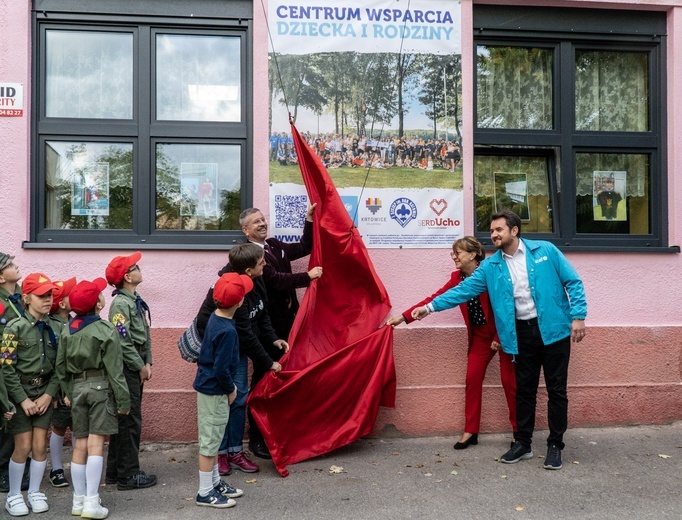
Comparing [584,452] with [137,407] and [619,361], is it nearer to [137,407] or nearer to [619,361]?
[619,361]

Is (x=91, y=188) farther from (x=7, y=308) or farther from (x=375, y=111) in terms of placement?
(x=375, y=111)

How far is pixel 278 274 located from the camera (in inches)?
206

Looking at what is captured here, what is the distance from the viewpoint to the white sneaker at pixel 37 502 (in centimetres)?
425

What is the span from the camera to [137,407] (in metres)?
4.72

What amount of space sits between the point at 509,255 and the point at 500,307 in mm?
419

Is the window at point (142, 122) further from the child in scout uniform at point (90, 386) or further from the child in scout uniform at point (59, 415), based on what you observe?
the child in scout uniform at point (90, 386)

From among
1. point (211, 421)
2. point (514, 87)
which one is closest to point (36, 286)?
point (211, 421)

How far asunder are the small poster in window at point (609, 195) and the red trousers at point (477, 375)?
1975 mm

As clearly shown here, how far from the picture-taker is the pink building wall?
561 cm

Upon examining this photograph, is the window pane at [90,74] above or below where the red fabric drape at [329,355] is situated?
above

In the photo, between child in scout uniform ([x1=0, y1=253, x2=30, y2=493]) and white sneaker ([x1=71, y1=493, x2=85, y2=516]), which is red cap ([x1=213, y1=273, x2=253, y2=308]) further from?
white sneaker ([x1=71, y1=493, x2=85, y2=516])

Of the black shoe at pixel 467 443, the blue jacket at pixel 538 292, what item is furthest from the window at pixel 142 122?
the black shoe at pixel 467 443

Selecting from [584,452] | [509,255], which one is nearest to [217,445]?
[509,255]

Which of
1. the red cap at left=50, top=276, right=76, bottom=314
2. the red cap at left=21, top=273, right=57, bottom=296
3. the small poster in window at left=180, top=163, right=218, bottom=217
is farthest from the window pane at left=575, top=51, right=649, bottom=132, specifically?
the red cap at left=21, top=273, right=57, bottom=296
